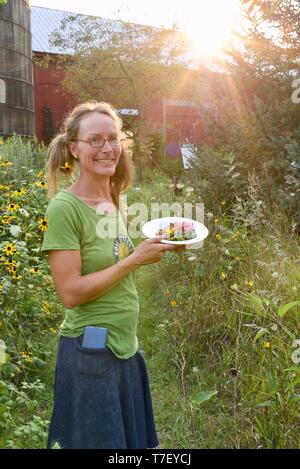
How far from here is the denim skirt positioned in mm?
1762

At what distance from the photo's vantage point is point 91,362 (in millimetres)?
1751

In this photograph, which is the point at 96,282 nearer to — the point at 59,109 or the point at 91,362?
the point at 91,362

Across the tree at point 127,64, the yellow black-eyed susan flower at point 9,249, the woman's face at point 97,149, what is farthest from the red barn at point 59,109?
the woman's face at point 97,149

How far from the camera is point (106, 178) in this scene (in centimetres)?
195

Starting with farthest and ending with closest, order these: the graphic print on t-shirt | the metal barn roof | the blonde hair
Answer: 1. the metal barn roof
2. the blonde hair
3. the graphic print on t-shirt

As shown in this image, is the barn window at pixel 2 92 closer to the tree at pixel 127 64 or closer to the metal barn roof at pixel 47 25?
the tree at pixel 127 64

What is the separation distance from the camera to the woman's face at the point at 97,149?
1.88 metres

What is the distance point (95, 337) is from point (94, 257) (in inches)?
10.3

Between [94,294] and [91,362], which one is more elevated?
[94,294]

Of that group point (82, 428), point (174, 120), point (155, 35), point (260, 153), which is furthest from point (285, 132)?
point (174, 120)

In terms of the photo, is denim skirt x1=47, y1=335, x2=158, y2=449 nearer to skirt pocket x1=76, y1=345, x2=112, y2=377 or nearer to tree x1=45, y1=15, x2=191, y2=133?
skirt pocket x1=76, y1=345, x2=112, y2=377

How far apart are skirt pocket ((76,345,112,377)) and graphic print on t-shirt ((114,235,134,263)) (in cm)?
31

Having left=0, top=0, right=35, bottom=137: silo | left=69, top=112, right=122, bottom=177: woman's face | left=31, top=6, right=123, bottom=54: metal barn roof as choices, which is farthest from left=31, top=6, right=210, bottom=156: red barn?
left=69, top=112, right=122, bottom=177: woman's face

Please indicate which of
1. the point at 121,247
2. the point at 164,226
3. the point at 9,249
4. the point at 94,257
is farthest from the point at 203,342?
the point at 94,257
